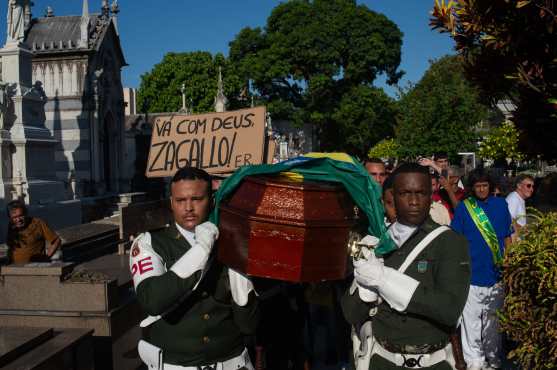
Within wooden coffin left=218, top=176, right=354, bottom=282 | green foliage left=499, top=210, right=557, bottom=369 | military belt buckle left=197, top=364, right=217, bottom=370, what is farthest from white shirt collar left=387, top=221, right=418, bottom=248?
military belt buckle left=197, top=364, right=217, bottom=370

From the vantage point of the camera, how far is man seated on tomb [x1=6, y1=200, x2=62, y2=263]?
22.3 feet

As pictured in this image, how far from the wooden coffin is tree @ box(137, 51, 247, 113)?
42962mm

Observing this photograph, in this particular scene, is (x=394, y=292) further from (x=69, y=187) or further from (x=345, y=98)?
(x=345, y=98)

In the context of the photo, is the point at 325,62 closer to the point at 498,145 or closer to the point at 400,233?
the point at 498,145

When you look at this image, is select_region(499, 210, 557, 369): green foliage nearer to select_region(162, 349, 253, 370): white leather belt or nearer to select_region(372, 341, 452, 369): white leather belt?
select_region(372, 341, 452, 369): white leather belt

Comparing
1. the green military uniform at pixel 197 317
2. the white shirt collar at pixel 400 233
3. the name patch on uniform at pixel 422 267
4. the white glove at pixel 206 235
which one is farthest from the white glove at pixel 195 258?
the name patch on uniform at pixel 422 267

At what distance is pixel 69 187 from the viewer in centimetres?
1989

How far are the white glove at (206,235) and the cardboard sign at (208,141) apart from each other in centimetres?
206

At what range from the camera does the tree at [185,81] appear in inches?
1860

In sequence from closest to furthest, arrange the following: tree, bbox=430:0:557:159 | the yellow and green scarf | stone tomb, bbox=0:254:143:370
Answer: tree, bbox=430:0:557:159, stone tomb, bbox=0:254:143:370, the yellow and green scarf

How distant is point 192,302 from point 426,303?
1.34 m

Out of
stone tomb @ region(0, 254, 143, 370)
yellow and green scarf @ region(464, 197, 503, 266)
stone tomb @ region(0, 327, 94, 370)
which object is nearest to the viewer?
stone tomb @ region(0, 327, 94, 370)

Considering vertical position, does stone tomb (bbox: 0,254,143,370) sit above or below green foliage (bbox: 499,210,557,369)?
below

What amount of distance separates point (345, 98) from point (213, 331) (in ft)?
139
